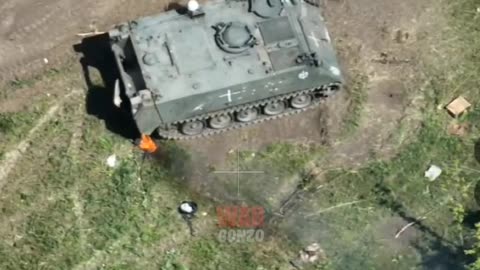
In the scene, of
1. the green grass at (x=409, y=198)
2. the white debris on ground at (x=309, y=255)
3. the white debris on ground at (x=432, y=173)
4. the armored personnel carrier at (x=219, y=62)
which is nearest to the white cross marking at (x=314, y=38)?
the armored personnel carrier at (x=219, y=62)

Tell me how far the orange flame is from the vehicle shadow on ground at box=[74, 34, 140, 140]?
0.23 meters

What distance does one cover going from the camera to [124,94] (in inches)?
642

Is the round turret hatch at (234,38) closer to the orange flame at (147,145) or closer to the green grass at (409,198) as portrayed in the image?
the orange flame at (147,145)

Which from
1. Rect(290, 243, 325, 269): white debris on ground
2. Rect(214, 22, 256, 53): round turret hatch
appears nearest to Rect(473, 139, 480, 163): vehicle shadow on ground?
Rect(290, 243, 325, 269): white debris on ground

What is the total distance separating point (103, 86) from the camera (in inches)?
688

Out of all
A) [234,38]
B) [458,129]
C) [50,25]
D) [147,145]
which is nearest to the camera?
[234,38]

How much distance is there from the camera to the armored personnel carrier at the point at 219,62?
15742 millimetres

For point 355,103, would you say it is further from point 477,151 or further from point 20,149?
point 20,149

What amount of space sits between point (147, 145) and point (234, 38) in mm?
2453

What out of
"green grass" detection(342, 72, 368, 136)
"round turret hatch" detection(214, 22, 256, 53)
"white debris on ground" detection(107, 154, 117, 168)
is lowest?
"green grass" detection(342, 72, 368, 136)

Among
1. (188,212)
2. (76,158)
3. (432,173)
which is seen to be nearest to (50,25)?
(76,158)

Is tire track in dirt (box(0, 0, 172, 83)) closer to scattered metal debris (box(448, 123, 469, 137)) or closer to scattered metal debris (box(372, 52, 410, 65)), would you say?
scattered metal debris (box(372, 52, 410, 65))

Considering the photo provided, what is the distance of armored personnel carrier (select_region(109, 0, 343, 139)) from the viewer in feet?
51.6

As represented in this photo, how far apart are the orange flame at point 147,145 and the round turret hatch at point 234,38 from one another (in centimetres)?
213
